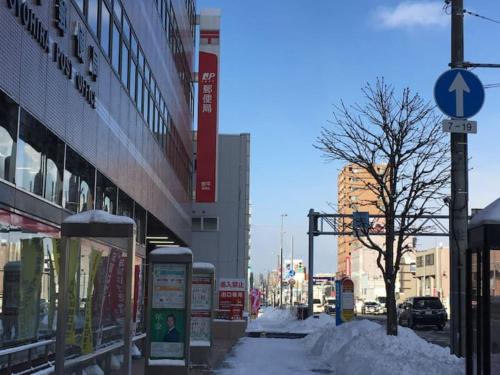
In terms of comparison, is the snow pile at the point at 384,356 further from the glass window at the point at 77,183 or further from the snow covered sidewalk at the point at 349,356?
the glass window at the point at 77,183

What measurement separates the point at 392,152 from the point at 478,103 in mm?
7619

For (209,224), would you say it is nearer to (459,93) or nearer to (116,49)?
(116,49)

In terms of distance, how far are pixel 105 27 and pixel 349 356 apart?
9.82 meters

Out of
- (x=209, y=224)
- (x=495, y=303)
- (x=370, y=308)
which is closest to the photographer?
(x=495, y=303)

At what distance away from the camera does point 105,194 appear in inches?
680

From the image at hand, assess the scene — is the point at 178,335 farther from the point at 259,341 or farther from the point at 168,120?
the point at 168,120

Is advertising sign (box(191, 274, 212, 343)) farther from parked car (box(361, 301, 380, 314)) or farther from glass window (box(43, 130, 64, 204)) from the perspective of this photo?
parked car (box(361, 301, 380, 314))

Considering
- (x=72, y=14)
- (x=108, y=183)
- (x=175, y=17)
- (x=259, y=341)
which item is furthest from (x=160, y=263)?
(x=175, y=17)

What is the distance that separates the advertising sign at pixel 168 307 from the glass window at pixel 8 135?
2873 mm

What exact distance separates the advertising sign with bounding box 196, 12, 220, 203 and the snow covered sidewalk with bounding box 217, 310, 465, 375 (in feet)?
48.4

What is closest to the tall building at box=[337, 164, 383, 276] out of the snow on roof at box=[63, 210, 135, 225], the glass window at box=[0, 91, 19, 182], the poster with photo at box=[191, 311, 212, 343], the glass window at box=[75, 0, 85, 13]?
the poster with photo at box=[191, 311, 212, 343]

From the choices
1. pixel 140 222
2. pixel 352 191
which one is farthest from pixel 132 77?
pixel 352 191

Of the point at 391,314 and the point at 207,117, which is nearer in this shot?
the point at 391,314

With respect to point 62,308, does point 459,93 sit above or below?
above
